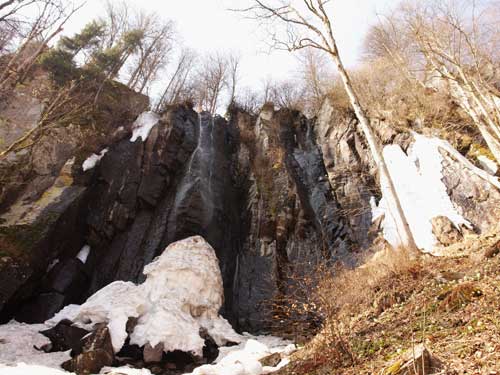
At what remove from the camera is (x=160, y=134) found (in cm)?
1492

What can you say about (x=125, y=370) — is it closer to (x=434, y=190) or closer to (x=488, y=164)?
(x=434, y=190)

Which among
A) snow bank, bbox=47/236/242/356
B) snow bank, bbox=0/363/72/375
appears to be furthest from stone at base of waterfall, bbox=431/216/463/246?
snow bank, bbox=0/363/72/375

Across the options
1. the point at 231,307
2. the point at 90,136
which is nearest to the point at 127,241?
the point at 231,307

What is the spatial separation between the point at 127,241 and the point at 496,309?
10981 millimetres

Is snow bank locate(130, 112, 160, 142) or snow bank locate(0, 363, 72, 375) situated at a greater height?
snow bank locate(130, 112, 160, 142)

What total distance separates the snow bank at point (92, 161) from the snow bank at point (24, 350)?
619cm

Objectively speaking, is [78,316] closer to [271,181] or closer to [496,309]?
[271,181]

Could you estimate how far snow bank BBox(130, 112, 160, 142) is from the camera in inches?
594

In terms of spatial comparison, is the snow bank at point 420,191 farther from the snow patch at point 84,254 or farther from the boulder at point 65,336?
the snow patch at point 84,254

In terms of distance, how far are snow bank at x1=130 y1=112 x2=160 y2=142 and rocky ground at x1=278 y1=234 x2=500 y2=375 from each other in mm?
11810

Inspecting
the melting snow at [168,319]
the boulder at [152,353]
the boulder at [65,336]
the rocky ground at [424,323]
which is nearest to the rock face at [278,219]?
the melting snow at [168,319]

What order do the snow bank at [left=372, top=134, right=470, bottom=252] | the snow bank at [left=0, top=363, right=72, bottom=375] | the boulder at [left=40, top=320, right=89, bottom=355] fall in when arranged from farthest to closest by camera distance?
the snow bank at [left=372, top=134, right=470, bottom=252]
the boulder at [left=40, top=320, right=89, bottom=355]
the snow bank at [left=0, top=363, right=72, bottom=375]

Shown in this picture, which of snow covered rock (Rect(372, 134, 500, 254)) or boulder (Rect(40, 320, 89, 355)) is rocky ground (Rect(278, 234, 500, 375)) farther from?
boulder (Rect(40, 320, 89, 355))

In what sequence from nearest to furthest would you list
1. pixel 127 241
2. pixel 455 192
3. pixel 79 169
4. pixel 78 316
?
Result: 1. pixel 78 316
2. pixel 455 192
3. pixel 127 241
4. pixel 79 169
